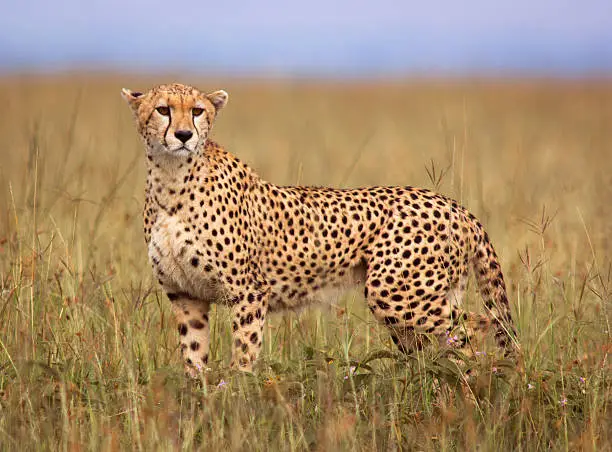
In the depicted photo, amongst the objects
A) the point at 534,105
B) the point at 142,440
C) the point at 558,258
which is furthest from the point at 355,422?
the point at 534,105

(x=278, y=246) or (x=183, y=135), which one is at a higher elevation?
(x=183, y=135)

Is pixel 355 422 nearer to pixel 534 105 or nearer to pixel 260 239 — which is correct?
pixel 260 239

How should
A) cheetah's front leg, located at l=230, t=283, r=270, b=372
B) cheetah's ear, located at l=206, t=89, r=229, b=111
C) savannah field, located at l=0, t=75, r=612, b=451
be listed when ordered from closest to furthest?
1. savannah field, located at l=0, t=75, r=612, b=451
2. cheetah's front leg, located at l=230, t=283, r=270, b=372
3. cheetah's ear, located at l=206, t=89, r=229, b=111

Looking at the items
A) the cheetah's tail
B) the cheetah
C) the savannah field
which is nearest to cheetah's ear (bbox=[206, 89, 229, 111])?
the cheetah

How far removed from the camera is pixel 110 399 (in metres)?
3.67

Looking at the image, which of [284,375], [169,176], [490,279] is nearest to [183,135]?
[169,176]

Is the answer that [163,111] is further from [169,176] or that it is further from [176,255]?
[176,255]

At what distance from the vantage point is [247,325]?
4141 millimetres

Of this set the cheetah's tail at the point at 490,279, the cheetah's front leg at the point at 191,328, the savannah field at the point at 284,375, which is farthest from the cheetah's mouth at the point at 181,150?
the cheetah's tail at the point at 490,279

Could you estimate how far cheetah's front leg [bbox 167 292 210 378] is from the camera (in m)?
4.32

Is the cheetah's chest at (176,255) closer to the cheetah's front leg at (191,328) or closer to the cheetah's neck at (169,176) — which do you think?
the cheetah's neck at (169,176)

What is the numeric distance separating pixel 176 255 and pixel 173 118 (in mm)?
563

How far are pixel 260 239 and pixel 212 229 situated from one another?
0.30 metres

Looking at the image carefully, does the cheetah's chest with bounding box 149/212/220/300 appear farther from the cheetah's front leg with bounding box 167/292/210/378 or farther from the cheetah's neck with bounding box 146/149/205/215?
the cheetah's front leg with bounding box 167/292/210/378
